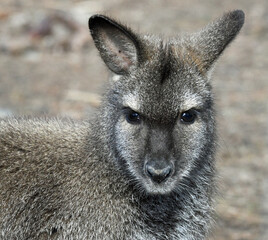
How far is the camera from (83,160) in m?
6.35

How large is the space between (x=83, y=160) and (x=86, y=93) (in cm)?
466

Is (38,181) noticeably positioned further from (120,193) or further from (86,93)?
(86,93)

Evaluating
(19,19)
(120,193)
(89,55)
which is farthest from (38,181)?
(19,19)

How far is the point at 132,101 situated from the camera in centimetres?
581

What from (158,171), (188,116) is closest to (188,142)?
(188,116)

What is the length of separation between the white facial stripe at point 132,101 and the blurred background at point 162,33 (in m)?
2.60

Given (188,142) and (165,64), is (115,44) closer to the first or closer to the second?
(165,64)

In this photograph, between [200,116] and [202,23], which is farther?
[202,23]

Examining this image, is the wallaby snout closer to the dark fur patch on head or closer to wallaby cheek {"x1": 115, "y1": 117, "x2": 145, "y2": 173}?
wallaby cheek {"x1": 115, "y1": 117, "x2": 145, "y2": 173}

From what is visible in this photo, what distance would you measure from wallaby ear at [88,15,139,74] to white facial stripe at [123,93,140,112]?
→ 11.2 inches

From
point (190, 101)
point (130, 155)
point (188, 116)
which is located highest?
point (190, 101)

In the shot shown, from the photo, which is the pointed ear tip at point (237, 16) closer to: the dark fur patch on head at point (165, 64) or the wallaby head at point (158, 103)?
the wallaby head at point (158, 103)

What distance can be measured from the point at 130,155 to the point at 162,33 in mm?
6046

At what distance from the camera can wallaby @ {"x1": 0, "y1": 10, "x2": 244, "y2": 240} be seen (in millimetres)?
5797
